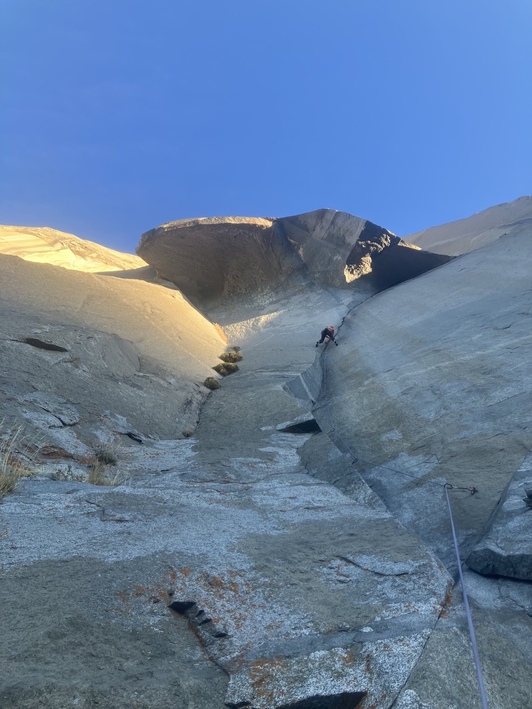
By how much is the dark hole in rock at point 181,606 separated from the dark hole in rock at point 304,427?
7.03 metres

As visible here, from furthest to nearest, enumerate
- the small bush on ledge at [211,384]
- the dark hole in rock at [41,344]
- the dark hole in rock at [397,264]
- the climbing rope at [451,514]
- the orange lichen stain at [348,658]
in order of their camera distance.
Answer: the dark hole in rock at [397,264] → the small bush on ledge at [211,384] → the dark hole in rock at [41,344] → the orange lichen stain at [348,658] → the climbing rope at [451,514]

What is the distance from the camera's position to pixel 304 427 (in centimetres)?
1114

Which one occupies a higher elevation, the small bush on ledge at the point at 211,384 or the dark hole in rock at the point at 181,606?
the small bush on ledge at the point at 211,384

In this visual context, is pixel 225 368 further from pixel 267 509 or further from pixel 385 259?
pixel 385 259

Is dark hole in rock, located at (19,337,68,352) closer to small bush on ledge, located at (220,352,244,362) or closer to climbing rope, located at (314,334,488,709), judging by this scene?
climbing rope, located at (314,334,488,709)

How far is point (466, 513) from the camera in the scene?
653 centimetres

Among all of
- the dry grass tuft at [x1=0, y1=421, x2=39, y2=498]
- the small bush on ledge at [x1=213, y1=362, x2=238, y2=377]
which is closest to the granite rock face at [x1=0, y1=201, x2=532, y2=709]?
the dry grass tuft at [x1=0, y1=421, x2=39, y2=498]

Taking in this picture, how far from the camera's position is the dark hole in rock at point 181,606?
413 cm

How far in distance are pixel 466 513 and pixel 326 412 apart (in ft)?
19.9

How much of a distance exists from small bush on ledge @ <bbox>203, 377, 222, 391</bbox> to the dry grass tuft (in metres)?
6.94

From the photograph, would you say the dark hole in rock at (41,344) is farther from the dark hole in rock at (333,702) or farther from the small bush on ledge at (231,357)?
the dark hole in rock at (333,702)

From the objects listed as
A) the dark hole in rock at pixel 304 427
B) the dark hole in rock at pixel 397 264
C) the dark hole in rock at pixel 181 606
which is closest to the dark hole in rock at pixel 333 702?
the dark hole in rock at pixel 181 606

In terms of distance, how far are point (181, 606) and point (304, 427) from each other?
7122mm

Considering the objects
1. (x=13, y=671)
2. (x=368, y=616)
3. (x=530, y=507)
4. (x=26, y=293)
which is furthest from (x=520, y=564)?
(x=26, y=293)
